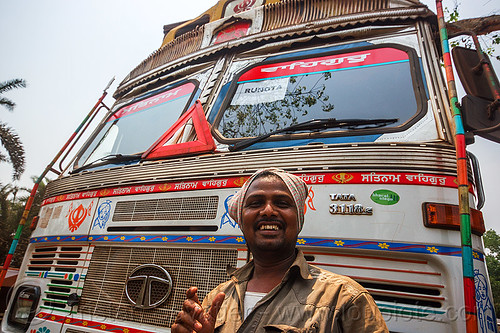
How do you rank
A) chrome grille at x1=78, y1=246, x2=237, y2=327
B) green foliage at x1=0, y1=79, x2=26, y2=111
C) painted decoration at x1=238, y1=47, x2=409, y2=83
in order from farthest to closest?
1. green foliage at x1=0, y1=79, x2=26, y2=111
2. painted decoration at x1=238, y1=47, x2=409, y2=83
3. chrome grille at x1=78, y1=246, x2=237, y2=327

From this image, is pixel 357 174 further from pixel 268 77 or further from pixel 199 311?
pixel 268 77

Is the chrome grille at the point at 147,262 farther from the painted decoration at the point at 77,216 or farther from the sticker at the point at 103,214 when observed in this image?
the painted decoration at the point at 77,216

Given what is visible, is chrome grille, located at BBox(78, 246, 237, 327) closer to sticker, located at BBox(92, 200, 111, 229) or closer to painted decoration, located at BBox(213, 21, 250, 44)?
sticker, located at BBox(92, 200, 111, 229)

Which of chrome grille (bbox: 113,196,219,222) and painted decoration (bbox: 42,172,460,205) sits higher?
painted decoration (bbox: 42,172,460,205)

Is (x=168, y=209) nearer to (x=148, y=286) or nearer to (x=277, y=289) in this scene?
(x=148, y=286)

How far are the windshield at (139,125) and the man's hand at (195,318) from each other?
6.72ft

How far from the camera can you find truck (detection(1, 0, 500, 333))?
5.16 feet

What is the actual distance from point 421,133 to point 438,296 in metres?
0.92

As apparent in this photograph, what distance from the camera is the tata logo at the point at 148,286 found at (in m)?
1.96

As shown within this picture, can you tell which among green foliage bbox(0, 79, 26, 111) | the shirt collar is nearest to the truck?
the shirt collar

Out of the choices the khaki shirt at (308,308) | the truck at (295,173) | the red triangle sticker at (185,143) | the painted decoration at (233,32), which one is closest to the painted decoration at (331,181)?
the truck at (295,173)

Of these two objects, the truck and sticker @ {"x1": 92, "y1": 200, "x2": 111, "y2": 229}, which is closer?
the truck

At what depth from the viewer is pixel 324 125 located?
2.14m

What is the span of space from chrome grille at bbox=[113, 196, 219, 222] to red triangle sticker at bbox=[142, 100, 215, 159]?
423 mm
